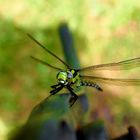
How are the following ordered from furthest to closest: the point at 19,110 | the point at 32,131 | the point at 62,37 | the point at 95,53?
the point at 95,53, the point at 19,110, the point at 62,37, the point at 32,131

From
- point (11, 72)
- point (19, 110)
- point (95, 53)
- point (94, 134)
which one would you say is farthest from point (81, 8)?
point (94, 134)

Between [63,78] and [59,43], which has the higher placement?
[59,43]

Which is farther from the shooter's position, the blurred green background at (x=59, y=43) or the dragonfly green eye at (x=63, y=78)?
the blurred green background at (x=59, y=43)

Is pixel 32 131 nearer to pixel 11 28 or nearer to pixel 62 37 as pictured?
pixel 62 37

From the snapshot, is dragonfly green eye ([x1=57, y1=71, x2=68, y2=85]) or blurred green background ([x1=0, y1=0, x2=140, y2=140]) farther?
blurred green background ([x1=0, y1=0, x2=140, y2=140])

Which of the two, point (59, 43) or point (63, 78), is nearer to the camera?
point (63, 78)

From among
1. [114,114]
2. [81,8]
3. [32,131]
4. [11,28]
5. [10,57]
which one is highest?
[81,8]

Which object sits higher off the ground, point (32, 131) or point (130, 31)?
point (130, 31)

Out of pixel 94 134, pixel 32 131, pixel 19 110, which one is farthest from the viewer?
pixel 19 110
